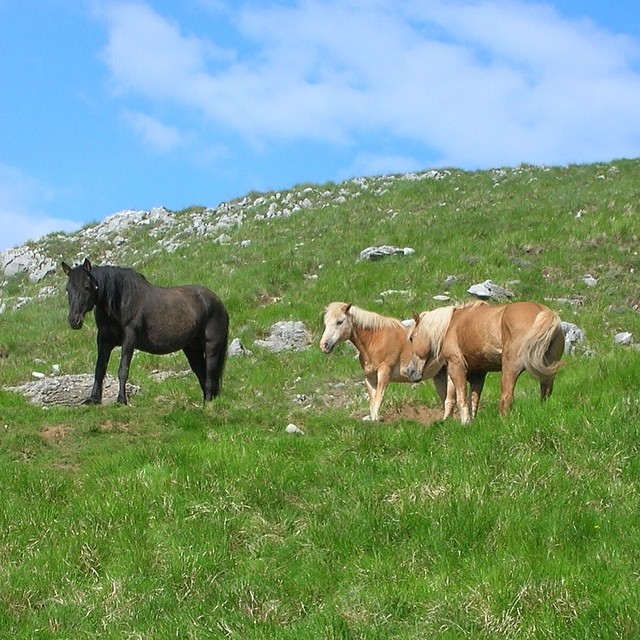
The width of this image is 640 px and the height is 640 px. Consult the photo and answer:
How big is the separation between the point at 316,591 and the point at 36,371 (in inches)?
458

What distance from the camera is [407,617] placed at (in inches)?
239

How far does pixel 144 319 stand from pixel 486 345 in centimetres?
591

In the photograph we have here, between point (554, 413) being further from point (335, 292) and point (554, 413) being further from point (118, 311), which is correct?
point (335, 292)

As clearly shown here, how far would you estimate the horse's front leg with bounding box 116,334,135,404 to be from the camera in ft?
44.3

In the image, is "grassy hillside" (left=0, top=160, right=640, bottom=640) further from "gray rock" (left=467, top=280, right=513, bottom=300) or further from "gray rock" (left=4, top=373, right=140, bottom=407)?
"gray rock" (left=467, top=280, right=513, bottom=300)

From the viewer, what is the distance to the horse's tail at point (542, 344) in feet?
33.1

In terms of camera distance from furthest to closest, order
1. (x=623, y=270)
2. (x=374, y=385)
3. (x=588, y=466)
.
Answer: (x=623, y=270) → (x=374, y=385) → (x=588, y=466)

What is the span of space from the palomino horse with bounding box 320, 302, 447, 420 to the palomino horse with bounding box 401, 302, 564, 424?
0.34 m

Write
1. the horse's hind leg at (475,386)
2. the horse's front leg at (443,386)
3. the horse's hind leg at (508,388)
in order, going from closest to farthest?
the horse's hind leg at (508,388) → the horse's hind leg at (475,386) → the horse's front leg at (443,386)

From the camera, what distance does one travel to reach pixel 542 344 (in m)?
10.1

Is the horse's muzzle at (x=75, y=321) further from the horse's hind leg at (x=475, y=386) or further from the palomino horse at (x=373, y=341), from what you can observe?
the horse's hind leg at (x=475, y=386)

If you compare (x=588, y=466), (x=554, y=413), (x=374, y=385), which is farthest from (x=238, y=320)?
(x=588, y=466)

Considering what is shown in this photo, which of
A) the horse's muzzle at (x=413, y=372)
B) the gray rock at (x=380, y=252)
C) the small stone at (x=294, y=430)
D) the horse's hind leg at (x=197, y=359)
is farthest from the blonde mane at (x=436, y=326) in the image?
the gray rock at (x=380, y=252)

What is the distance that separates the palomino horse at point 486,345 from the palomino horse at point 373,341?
0.34 meters
